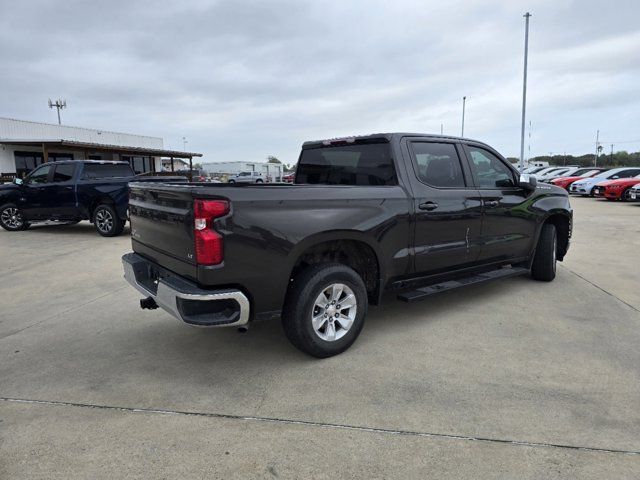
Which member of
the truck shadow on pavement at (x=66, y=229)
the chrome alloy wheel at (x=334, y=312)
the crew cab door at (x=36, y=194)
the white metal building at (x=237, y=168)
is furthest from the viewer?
the white metal building at (x=237, y=168)

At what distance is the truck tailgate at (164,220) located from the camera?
3131 millimetres

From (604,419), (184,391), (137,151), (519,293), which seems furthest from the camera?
(137,151)

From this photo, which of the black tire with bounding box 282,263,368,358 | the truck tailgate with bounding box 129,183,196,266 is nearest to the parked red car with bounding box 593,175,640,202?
the black tire with bounding box 282,263,368,358

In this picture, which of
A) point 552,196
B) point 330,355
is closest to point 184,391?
point 330,355

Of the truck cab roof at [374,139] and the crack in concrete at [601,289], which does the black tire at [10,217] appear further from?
the crack in concrete at [601,289]

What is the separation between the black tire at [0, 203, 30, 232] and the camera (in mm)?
11266

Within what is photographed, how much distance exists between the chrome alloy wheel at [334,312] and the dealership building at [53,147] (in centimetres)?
2069

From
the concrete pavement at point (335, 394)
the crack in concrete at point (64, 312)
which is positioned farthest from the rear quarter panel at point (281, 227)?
the crack in concrete at point (64, 312)

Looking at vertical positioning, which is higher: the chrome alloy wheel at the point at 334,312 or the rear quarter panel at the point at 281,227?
the rear quarter panel at the point at 281,227

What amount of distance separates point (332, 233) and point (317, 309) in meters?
0.59

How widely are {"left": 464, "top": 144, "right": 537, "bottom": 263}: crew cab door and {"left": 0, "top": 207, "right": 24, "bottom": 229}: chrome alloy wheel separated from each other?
36.1 ft

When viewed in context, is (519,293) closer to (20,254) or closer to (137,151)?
(20,254)

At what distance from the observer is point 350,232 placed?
3613 millimetres

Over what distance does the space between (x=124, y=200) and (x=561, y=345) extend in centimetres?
908
